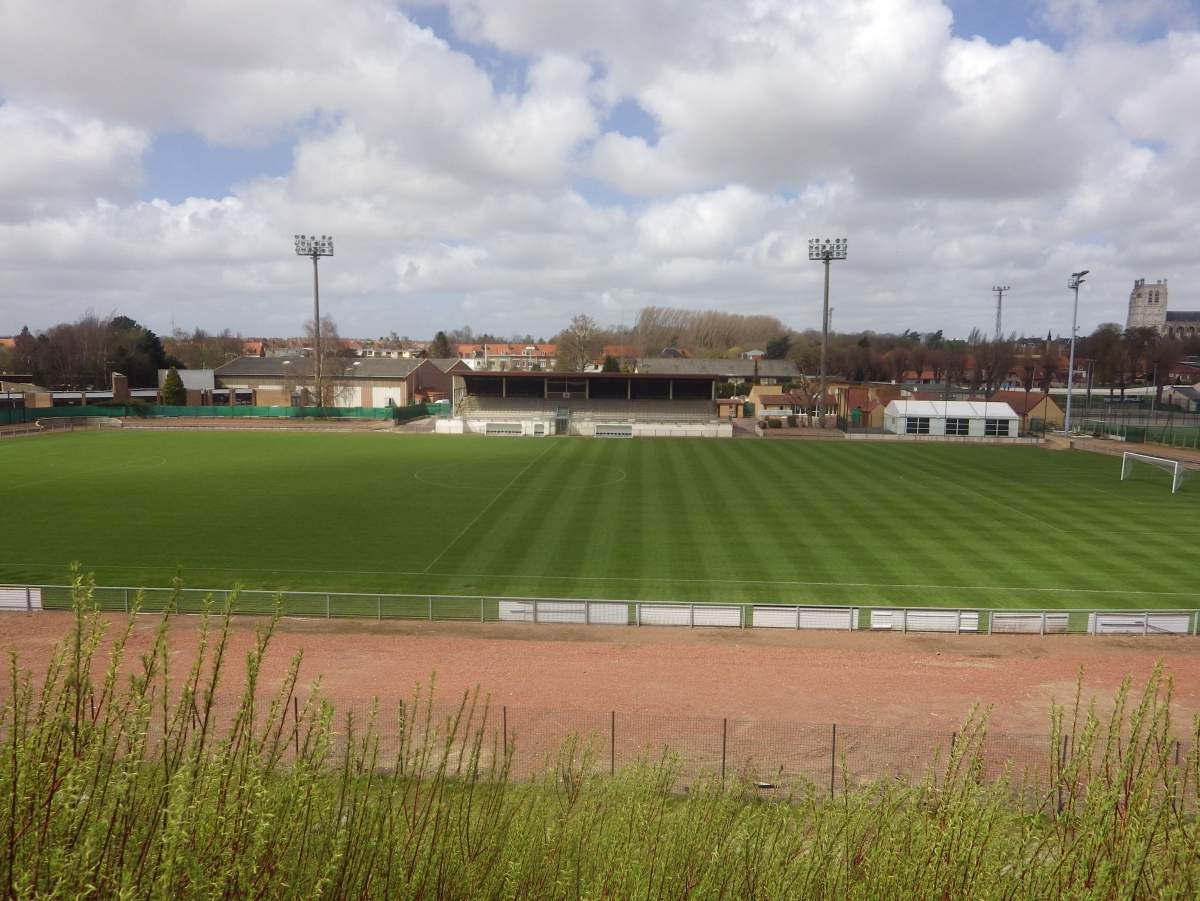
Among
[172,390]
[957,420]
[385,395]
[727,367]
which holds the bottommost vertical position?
[957,420]

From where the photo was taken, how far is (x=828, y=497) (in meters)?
41.4

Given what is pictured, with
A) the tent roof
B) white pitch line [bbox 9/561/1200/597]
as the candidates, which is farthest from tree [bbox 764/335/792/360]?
white pitch line [bbox 9/561/1200/597]

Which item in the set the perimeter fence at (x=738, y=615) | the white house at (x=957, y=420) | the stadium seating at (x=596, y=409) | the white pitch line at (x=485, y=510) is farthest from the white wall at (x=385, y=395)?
the perimeter fence at (x=738, y=615)

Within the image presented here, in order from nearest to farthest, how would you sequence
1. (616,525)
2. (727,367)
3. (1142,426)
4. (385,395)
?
(616,525) < (1142,426) < (385,395) < (727,367)

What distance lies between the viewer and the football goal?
143ft

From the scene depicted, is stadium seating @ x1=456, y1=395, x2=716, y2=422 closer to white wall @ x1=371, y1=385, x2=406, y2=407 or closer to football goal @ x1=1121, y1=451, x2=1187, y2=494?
white wall @ x1=371, y1=385, x2=406, y2=407

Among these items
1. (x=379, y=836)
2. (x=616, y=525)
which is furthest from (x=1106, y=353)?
(x=379, y=836)

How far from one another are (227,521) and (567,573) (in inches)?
661

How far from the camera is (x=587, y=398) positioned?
266 feet

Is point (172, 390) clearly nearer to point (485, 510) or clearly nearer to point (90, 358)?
point (90, 358)

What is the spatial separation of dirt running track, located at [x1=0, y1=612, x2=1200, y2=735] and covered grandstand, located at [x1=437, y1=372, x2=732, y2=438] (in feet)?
183

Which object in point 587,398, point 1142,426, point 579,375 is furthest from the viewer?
point 587,398

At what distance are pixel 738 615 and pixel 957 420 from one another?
58.1 metres

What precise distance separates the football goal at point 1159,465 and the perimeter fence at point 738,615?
87.5 feet
